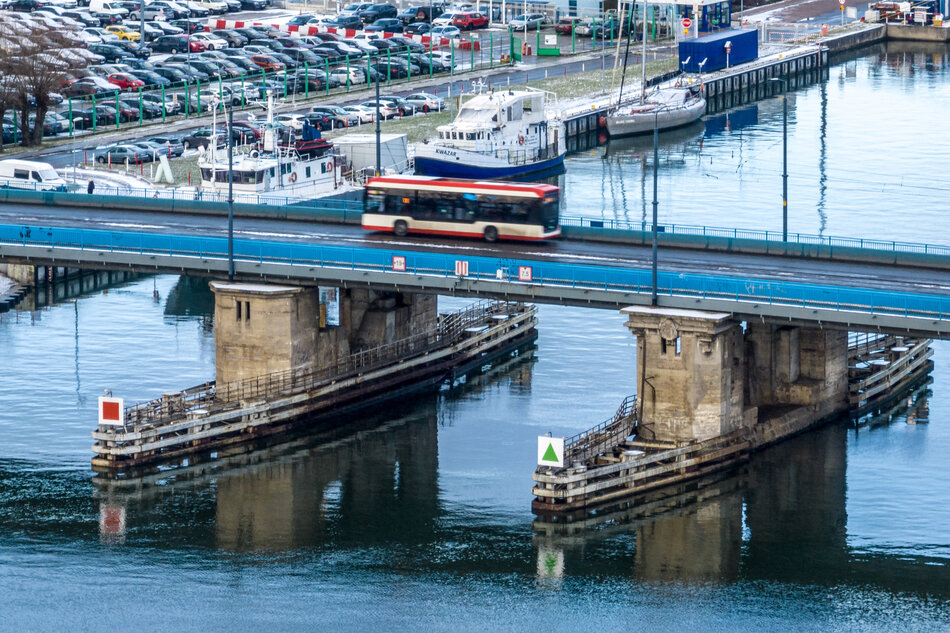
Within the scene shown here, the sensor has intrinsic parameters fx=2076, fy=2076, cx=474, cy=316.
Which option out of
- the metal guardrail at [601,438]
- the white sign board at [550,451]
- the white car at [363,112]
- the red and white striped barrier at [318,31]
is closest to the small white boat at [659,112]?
the white car at [363,112]

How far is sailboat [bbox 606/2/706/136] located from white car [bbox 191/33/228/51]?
34.5 meters

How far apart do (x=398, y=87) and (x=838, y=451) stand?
8283 cm

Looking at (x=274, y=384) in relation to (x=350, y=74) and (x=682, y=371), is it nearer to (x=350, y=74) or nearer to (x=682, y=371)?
(x=682, y=371)

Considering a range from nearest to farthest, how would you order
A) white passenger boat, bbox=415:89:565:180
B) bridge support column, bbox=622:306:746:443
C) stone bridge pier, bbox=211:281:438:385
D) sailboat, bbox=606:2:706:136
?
1. bridge support column, bbox=622:306:746:443
2. stone bridge pier, bbox=211:281:438:385
3. white passenger boat, bbox=415:89:565:180
4. sailboat, bbox=606:2:706:136

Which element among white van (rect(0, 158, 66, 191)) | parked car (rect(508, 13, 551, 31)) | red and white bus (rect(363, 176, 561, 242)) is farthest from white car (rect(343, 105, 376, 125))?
red and white bus (rect(363, 176, 561, 242))

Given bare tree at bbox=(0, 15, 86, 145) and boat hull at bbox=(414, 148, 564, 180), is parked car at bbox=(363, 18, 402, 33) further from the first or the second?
boat hull at bbox=(414, 148, 564, 180)

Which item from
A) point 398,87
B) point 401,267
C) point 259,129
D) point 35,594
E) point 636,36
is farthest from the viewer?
point 636,36

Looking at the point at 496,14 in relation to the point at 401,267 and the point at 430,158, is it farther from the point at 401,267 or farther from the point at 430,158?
the point at 401,267

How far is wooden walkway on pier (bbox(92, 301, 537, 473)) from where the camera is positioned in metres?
79.1

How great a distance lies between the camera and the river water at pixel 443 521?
66.3 m

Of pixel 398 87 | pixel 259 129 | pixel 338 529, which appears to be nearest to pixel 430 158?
pixel 259 129

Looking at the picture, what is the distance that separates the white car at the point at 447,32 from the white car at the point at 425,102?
2653cm

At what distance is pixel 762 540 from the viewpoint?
73000mm

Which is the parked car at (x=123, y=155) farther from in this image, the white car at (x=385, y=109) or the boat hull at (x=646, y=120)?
the boat hull at (x=646, y=120)
